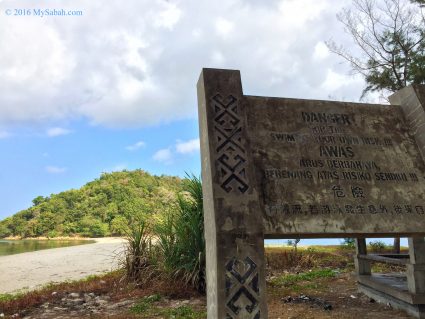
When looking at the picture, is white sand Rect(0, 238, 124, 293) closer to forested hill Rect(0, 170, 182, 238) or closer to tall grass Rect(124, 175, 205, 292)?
tall grass Rect(124, 175, 205, 292)

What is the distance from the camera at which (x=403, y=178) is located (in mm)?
4328

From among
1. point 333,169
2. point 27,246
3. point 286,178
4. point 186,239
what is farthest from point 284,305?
point 27,246

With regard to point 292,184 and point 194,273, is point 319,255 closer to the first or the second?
point 194,273

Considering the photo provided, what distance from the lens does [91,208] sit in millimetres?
53781

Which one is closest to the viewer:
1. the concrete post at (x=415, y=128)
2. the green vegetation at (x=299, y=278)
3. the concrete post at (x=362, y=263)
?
the concrete post at (x=415, y=128)

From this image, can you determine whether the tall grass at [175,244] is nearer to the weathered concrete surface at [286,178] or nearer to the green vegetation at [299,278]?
the green vegetation at [299,278]

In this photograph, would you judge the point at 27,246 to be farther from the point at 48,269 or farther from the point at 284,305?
the point at 284,305

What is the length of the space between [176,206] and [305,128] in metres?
5.61

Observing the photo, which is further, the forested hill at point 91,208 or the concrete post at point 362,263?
the forested hill at point 91,208

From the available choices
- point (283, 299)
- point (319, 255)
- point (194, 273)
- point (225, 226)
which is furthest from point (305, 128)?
point (319, 255)

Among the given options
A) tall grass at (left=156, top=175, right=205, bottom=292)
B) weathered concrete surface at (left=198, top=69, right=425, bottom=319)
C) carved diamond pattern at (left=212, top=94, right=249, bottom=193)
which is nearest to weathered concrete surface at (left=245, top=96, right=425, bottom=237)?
weathered concrete surface at (left=198, top=69, right=425, bottom=319)

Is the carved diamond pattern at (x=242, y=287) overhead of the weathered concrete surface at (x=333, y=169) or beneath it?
beneath

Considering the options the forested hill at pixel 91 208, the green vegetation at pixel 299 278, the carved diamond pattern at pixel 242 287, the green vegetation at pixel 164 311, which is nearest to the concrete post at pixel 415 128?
the carved diamond pattern at pixel 242 287

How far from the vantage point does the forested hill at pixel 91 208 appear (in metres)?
50.3
